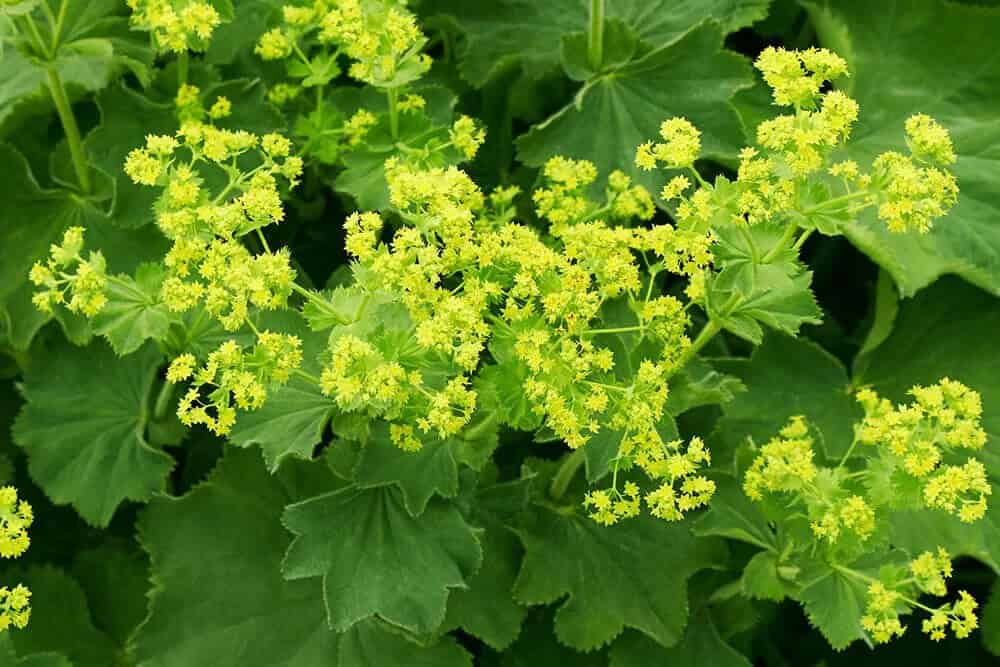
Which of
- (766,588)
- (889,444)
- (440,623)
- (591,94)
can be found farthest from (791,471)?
(591,94)

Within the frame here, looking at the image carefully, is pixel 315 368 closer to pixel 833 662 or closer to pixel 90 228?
pixel 90 228

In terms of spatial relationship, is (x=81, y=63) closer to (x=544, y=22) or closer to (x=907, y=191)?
(x=544, y=22)

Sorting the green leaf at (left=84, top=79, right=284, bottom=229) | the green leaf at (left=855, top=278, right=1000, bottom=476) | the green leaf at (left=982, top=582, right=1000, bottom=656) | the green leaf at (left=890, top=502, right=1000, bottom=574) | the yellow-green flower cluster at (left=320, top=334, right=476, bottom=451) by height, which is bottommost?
the green leaf at (left=982, top=582, right=1000, bottom=656)

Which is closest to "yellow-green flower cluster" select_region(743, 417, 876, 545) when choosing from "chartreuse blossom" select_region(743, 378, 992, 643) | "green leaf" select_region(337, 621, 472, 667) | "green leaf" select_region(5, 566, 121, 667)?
"chartreuse blossom" select_region(743, 378, 992, 643)

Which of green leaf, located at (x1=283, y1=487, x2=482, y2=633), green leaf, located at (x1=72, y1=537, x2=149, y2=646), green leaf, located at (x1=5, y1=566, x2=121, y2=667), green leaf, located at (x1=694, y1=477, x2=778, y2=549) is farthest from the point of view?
→ green leaf, located at (x1=72, y1=537, x2=149, y2=646)

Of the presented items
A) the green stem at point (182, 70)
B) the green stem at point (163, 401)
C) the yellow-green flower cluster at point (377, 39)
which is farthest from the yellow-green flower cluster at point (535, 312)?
the green stem at point (182, 70)

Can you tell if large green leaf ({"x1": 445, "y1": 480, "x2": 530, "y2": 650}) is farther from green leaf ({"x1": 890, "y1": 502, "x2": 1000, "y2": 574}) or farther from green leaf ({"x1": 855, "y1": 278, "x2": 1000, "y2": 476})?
green leaf ({"x1": 855, "y1": 278, "x2": 1000, "y2": 476})
